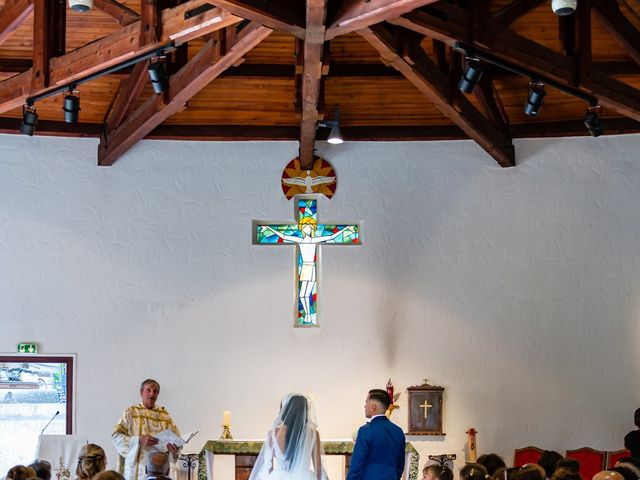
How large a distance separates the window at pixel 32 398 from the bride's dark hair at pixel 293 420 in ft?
13.0

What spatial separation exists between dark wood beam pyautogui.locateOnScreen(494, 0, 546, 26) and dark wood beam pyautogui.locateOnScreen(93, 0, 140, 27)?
2.99 meters

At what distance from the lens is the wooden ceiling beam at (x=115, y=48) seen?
757cm

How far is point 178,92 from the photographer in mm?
9227

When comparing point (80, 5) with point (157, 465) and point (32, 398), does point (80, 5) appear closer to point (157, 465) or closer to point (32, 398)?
point (157, 465)

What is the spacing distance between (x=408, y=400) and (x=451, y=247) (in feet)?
5.38

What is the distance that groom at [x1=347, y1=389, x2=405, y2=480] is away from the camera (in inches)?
282

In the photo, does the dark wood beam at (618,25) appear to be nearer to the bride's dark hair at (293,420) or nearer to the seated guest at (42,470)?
the bride's dark hair at (293,420)

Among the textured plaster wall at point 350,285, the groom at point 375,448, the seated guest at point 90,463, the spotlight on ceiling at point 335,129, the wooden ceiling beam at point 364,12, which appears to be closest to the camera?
the seated guest at point 90,463

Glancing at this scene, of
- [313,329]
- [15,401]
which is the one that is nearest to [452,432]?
[313,329]

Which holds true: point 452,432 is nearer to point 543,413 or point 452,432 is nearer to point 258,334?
point 543,413

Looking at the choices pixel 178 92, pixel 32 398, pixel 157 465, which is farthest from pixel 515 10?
pixel 32 398

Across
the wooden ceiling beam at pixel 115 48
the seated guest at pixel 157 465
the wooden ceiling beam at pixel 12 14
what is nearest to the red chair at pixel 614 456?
the wooden ceiling beam at pixel 115 48

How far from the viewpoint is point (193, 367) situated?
10.9 m

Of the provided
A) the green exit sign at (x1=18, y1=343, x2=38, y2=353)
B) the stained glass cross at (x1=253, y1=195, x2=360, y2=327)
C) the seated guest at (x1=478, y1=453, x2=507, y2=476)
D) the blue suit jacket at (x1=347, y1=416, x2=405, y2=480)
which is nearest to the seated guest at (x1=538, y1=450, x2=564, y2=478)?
the seated guest at (x1=478, y1=453, x2=507, y2=476)
